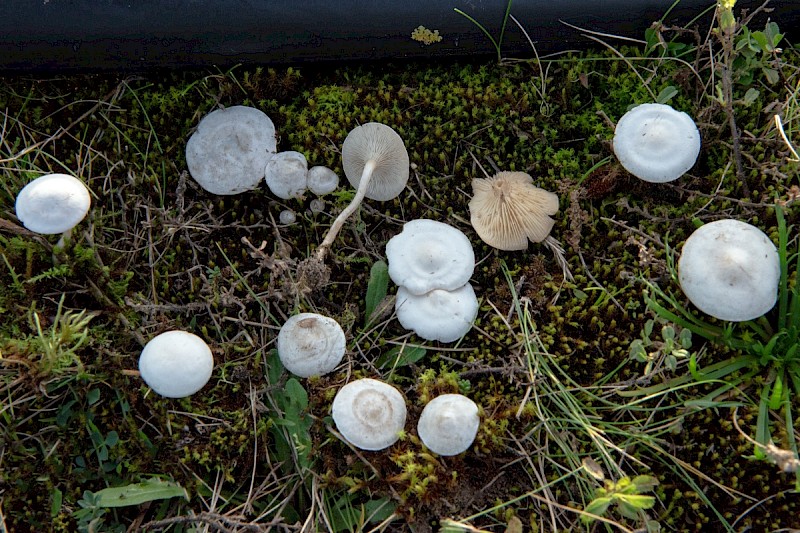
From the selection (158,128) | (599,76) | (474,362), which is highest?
(599,76)

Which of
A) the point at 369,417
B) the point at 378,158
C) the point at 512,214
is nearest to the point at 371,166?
the point at 378,158

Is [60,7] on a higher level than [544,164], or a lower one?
higher

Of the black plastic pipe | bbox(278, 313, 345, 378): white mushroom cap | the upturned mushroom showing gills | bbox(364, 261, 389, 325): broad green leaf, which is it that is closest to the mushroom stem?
the upturned mushroom showing gills

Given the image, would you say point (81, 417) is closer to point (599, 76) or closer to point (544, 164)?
point (544, 164)

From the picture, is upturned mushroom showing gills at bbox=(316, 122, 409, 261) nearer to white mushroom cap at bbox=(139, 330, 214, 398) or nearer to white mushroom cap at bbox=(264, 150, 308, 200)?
white mushroom cap at bbox=(264, 150, 308, 200)

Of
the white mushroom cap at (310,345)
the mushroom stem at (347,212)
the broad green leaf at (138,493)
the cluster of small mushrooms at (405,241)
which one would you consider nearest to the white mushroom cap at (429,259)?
the cluster of small mushrooms at (405,241)

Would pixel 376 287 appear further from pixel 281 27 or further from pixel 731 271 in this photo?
pixel 731 271

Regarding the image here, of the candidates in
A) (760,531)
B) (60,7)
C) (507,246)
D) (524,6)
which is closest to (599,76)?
(524,6)
